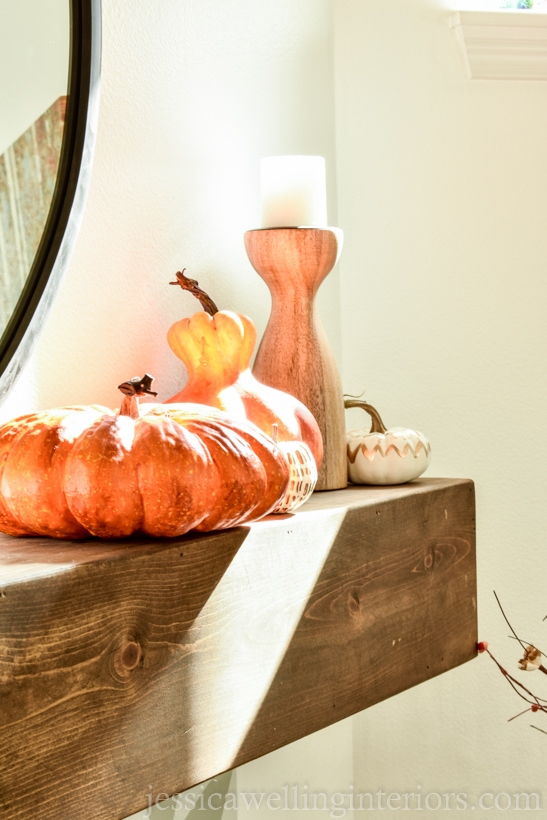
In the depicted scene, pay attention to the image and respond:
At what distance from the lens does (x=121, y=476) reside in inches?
26.4

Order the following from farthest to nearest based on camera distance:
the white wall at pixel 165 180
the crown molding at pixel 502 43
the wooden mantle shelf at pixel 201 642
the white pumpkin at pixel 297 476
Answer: the crown molding at pixel 502 43 → the white wall at pixel 165 180 → the white pumpkin at pixel 297 476 → the wooden mantle shelf at pixel 201 642

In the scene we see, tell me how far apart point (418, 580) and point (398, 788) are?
0.69m

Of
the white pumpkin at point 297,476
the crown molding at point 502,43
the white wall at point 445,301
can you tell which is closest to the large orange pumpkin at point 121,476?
the white pumpkin at point 297,476

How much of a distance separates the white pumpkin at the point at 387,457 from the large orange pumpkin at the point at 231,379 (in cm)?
14

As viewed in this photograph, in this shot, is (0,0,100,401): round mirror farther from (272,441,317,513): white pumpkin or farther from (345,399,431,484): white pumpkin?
(345,399,431,484): white pumpkin

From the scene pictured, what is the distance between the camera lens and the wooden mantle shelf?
0.60 metres

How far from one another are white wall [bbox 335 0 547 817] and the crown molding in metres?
0.02

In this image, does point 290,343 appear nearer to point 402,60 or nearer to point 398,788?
point 402,60

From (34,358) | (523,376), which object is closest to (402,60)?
(523,376)

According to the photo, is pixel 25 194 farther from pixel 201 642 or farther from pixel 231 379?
pixel 201 642

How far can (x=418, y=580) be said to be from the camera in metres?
1.00

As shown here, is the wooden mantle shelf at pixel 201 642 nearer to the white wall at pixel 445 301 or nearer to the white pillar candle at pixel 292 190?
the white pillar candle at pixel 292 190

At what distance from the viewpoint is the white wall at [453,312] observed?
1475 mm

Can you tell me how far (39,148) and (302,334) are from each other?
1.32 ft
